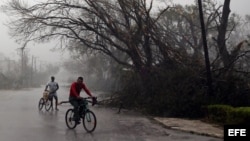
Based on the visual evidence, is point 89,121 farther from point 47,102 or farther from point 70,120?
point 47,102

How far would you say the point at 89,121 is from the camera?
14586 millimetres

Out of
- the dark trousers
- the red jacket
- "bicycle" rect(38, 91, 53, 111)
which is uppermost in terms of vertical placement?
the red jacket

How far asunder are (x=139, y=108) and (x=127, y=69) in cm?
515

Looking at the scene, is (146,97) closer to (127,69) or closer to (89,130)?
(127,69)

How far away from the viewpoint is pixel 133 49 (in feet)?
90.1

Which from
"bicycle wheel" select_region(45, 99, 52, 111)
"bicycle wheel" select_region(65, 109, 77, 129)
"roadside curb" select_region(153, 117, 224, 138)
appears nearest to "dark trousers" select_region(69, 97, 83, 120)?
"bicycle wheel" select_region(65, 109, 77, 129)

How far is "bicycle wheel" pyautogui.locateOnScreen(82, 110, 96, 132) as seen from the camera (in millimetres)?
14449

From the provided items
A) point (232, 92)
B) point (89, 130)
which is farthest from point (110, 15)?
point (89, 130)

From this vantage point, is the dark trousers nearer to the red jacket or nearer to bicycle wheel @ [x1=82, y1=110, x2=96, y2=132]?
the red jacket

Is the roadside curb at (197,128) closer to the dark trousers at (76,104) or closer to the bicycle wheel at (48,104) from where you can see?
the dark trousers at (76,104)

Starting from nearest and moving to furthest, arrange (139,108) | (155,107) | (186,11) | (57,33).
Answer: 1. (155,107)
2. (139,108)
3. (57,33)
4. (186,11)

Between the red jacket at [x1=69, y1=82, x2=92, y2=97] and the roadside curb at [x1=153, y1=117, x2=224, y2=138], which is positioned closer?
the roadside curb at [x1=153, y1=117, x2=224, y2=138]

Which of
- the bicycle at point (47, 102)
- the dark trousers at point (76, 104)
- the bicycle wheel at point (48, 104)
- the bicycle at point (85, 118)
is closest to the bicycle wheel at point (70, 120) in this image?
the bicycle at point (85, 118)

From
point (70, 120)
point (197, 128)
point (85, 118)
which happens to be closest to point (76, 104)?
point (85, 118)
